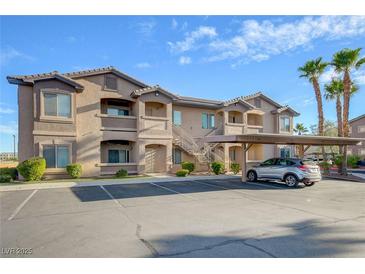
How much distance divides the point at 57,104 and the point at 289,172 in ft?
53.5

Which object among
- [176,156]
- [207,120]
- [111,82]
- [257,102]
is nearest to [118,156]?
[176,156]

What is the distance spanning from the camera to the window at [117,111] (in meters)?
20.6

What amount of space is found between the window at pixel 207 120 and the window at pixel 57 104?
12.7 metres

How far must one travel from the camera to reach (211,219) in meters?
7.52

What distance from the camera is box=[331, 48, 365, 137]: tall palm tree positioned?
21953mm

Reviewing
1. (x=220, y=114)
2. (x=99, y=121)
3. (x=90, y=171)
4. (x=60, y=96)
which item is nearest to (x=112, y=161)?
(x=90, y=171)

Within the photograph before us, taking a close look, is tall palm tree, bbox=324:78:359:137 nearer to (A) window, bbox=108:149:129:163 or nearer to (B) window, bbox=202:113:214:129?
(B) window, bbox=202:113:214:129

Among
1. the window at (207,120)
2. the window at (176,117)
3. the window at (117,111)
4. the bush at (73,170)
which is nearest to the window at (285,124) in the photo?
the window at (207,120)

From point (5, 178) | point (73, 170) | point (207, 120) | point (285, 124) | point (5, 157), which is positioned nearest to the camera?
point (5, 178)

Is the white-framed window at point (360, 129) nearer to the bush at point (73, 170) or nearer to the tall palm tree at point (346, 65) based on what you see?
the tall palm tree at point (346, 65)

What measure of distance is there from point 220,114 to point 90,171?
14.0 metres

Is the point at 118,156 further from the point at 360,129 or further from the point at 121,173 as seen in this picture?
the point at 360,129

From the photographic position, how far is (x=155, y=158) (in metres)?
21.8
